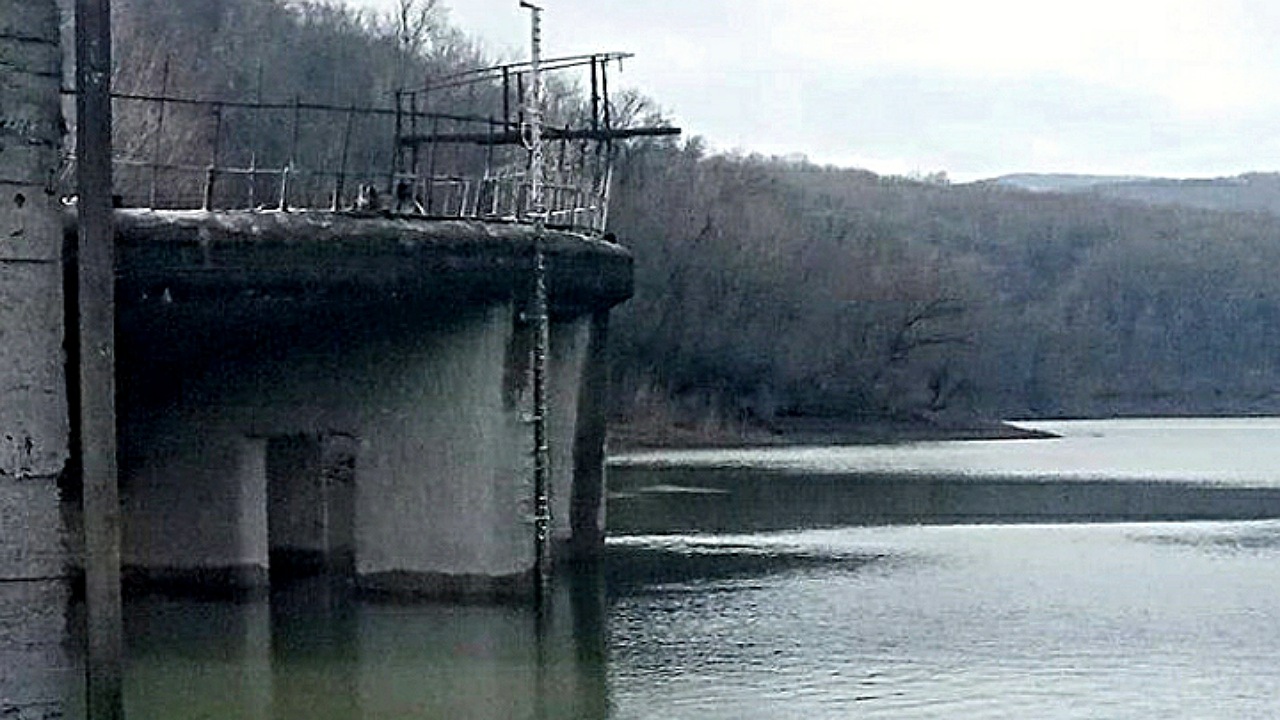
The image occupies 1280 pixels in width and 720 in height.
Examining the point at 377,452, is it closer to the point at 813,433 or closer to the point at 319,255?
the point at 319,255

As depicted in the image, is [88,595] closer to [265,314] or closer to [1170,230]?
[265,314]

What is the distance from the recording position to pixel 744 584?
2745 cm

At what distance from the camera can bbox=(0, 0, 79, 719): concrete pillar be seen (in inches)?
467

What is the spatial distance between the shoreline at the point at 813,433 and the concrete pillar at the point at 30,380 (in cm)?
4947

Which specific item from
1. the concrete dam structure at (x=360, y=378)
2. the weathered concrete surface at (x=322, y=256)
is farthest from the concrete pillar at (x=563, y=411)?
the weathered concrete surface at (x=322, y=256)

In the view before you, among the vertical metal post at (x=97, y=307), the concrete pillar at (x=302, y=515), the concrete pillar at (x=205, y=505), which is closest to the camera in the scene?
the vertical metal post at (x=97, y=307)

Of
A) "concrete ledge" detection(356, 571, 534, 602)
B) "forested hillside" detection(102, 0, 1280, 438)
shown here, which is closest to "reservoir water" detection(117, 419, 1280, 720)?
"concrete ledge" detection(356, 571, 534, 602)

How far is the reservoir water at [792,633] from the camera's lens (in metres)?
19.2

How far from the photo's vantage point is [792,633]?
2303cm

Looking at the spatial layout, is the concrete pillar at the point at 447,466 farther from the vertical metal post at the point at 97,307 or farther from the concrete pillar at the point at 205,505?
the vertical metal post at the point at 97,307

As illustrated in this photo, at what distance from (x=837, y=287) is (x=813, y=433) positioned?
499 inches

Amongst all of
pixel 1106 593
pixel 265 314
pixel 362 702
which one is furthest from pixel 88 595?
pixel 1106 593

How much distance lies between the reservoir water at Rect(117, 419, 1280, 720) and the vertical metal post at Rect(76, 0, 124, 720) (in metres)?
4.85

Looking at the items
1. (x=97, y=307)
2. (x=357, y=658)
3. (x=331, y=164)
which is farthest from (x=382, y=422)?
(x=331, y=164)
